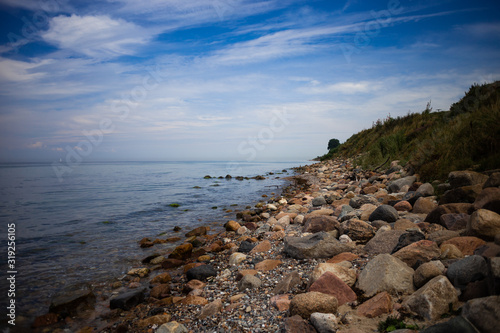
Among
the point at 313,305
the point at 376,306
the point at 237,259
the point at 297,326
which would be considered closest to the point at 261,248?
the point at 237,259

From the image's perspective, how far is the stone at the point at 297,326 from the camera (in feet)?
9.13

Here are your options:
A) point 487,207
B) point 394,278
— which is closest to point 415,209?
point 487,207

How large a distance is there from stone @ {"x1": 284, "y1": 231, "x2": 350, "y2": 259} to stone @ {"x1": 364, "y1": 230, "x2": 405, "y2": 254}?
0.45 metres

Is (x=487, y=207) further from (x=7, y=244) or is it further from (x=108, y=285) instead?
(x=7, y=244)

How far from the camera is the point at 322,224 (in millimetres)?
6492

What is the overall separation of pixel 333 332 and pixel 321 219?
4.12 m

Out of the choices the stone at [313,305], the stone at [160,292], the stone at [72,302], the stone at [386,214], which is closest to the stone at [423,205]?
the stone at [386,214]

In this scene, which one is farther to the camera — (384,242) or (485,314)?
(384,242)

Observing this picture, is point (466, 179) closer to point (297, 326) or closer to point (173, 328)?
point (297, 326)

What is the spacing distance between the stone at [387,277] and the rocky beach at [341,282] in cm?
1

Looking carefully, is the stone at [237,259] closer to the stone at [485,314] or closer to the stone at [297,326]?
the stone at [297,326]

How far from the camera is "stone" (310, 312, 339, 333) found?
2.69 metres

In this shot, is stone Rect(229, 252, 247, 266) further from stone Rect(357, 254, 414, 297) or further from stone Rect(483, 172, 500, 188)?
stone Rect(483, 172, 500, 188)

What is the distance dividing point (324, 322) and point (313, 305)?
0.29 m
